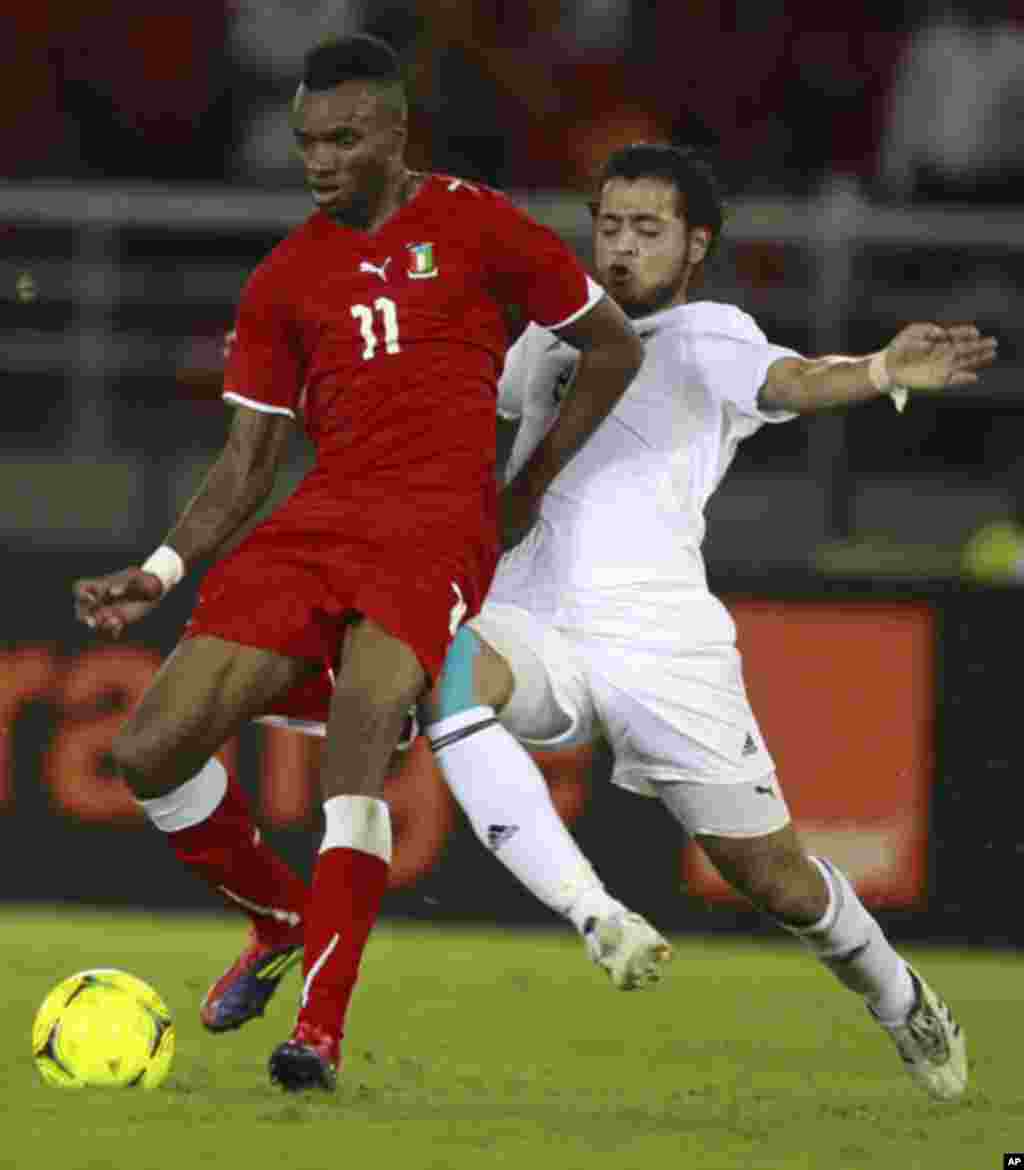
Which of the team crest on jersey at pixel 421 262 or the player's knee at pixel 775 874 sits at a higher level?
the team crest on jersey at pixel 421 262

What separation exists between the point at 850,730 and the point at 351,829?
487 centimetres

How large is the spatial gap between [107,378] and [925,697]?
10.7 feet

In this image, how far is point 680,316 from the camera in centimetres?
660

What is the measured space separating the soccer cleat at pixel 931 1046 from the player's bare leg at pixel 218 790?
142 cm

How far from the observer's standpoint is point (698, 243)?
22.0ft

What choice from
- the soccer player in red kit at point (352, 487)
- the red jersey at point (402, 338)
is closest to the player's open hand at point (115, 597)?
the soccer player in red kit at point (352, 487)

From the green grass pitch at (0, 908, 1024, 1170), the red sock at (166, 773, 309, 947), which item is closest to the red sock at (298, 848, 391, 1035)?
the green grass pitch at (0, 908, 1024, 1170)

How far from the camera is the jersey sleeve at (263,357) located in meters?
6.20

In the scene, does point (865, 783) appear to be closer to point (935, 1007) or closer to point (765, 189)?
point (765, 189)

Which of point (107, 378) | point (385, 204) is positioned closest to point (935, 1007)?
point (385, 204)

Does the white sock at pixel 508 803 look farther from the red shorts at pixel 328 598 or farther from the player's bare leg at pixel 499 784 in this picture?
the red shorts at pixel 328 598

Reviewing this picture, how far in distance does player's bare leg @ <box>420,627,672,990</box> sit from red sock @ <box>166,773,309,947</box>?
62 cm

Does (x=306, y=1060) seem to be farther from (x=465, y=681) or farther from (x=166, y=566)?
(x=166, y=566)

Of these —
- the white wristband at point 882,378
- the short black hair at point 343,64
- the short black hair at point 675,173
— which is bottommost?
the white wristband at point 882,378
